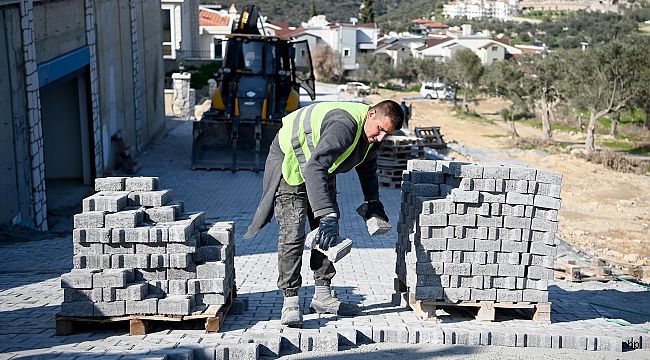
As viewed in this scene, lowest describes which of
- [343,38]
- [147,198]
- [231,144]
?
[231,144]

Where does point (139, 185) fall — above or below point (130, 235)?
above

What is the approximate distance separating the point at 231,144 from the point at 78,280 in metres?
12.5

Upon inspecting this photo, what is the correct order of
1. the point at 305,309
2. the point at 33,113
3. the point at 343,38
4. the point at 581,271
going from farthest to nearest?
the point at 343,38, the point at 33,113, the point at 581,271, the point at 305,309

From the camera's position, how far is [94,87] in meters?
16.5

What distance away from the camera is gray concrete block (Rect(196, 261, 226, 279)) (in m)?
6.49

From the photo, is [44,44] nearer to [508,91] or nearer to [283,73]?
[283,73]

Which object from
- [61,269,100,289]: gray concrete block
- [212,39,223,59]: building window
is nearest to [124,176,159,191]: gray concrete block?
[61,269,100,289]: gray concrete block

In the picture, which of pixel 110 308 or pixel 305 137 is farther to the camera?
A: pixel 305 137

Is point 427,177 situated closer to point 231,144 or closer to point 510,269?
point 510,269

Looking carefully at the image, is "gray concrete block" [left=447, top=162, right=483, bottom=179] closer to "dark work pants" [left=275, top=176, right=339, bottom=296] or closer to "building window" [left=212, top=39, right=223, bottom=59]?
"dark work pants" [left=275, top=176, right=339, bottom=296]

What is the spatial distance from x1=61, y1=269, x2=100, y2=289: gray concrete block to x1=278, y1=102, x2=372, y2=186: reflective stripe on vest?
1720 millimetres

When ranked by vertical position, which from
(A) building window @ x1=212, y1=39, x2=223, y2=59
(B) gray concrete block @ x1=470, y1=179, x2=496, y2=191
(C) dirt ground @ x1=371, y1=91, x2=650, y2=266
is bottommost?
(C) dirt ground @ x1=371, y1=91, x2=650, y2=266

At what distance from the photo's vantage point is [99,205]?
21.1 ft

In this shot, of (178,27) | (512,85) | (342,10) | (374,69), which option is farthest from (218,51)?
(342,10)
